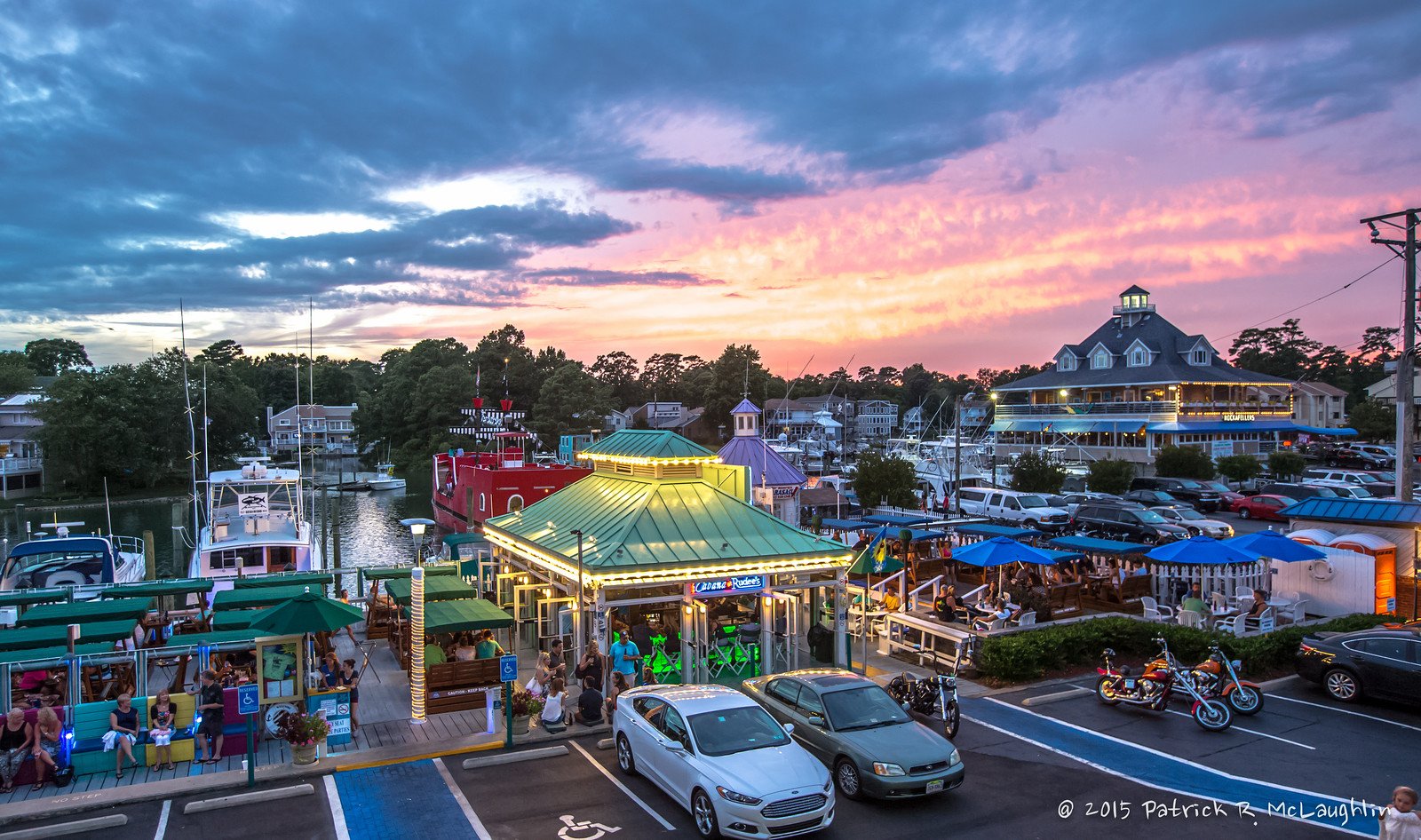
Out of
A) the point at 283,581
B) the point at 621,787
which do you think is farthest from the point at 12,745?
the point at 283,581

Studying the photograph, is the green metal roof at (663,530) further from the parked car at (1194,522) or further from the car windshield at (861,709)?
the parked car at (1194,522)

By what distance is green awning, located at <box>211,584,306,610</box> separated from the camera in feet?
58.0

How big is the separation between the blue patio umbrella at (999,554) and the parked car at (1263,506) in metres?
25.3

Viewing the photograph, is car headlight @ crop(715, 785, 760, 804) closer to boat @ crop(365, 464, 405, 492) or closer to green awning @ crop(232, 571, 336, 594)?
green awning @ crop(232, 571, 336, 594)

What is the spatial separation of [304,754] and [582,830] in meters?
4.78

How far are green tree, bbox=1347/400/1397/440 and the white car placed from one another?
78688mm

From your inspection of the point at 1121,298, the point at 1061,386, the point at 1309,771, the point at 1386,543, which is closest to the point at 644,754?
the point at 1309,771

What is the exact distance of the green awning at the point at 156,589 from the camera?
1775 cm

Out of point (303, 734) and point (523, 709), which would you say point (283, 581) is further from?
point (523, 709)

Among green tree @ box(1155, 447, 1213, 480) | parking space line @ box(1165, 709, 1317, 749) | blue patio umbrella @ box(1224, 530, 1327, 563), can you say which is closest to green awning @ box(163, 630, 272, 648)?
parking space line @ box(1165, 709, 1317, 749)

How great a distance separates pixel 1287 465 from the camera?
51.4 m

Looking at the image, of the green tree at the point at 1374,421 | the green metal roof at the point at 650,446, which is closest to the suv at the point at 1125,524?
the green metal roof at the point at 650,446

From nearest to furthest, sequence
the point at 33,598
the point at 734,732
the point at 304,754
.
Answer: the point at 734,732 → the point at 304,754 → the point at 33,598

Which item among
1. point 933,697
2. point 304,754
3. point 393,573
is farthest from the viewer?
point 393,573
